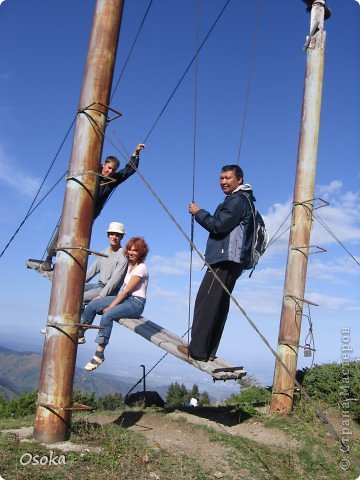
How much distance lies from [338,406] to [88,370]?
182 inches

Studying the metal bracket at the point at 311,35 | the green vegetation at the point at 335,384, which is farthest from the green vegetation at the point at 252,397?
the metal bracket at the point at 311,35

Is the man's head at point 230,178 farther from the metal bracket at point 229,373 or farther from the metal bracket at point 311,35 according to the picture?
the metal bracket at point 311,35

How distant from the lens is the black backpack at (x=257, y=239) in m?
5.41

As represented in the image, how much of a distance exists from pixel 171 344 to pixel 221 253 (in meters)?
1.48

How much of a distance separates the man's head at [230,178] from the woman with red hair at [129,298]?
64.4 inches

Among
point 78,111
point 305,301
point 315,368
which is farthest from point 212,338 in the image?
point 315,368

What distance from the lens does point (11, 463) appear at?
11.1 ft

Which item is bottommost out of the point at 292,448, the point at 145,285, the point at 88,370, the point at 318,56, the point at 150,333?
the point at 292,448

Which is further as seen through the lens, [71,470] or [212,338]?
[212,338]

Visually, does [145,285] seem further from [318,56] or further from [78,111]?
[318,56]

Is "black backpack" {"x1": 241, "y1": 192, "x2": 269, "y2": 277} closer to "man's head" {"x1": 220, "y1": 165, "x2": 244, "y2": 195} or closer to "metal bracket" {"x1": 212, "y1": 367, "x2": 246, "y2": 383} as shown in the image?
"man's head" {"x1": 220, "y1": 165, "x2": 244, "y2": 195}

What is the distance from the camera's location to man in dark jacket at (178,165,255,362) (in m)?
5.19

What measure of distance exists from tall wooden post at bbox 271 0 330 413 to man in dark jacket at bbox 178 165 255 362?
2.06 metres

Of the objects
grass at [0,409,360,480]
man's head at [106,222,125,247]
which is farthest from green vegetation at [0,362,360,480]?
man's head at [106,222,125,247]
